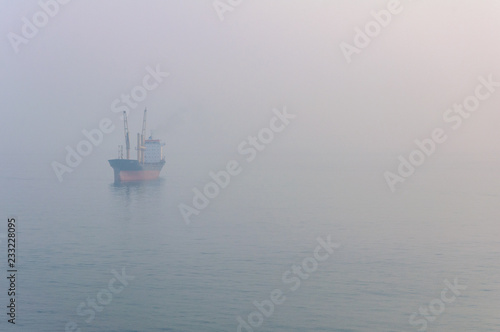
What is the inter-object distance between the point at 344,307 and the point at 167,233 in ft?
89.5

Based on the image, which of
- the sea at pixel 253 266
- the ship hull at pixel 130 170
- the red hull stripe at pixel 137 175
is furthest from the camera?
the red hull stripe at pixel 137 175

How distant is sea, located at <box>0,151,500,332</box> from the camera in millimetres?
29281

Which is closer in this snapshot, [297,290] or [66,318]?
[66,318]

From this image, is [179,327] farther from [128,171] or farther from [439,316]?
[128,171]

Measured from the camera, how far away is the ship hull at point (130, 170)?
10575 centimetres

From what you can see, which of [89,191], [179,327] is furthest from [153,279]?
[89,191]

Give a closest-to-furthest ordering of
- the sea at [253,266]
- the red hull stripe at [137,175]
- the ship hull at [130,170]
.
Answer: the sea at [253,266]
the ship hull at [130,170]
the red hull stripe at [137,175]

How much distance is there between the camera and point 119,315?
96.9ft

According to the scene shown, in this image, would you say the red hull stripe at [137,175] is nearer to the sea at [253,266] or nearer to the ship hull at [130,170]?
the ship hull at [130,170]

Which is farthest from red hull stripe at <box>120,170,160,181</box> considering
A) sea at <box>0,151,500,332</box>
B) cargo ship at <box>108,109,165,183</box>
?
sea at <box>0,151,500,332</box>

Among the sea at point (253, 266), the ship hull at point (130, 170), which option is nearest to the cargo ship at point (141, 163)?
the ship hull at point (130, 170)

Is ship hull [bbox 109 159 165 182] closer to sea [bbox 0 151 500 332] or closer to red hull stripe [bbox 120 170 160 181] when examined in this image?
red hull stripe [bbox 120 170 160 181]

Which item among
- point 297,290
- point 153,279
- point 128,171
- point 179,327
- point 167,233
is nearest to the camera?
point 179,327

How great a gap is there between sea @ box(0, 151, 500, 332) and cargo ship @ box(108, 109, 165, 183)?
25.1 metres
